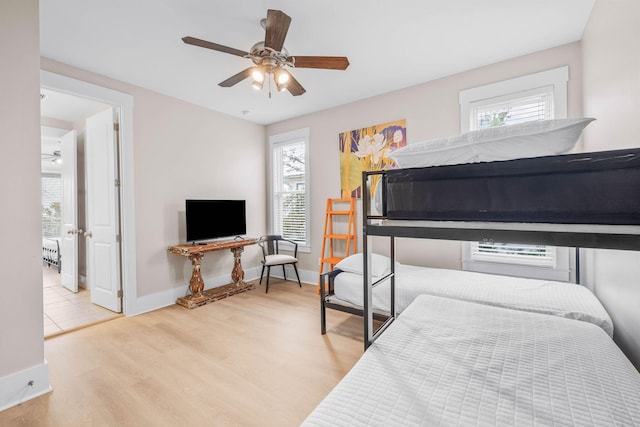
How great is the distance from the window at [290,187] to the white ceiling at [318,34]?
4.52 ft

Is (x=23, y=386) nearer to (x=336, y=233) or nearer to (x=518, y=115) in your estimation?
(x=336, y=233)

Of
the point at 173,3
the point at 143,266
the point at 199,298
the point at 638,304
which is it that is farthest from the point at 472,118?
the point at 143,266


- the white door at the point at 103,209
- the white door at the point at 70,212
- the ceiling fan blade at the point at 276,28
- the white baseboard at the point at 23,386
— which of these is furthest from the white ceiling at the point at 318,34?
the white baseboard at the point at 23,386

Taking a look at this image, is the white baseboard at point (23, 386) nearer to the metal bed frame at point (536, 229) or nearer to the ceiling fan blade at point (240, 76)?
the metal bed frame at point (536, 229)

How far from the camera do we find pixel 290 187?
4.59m

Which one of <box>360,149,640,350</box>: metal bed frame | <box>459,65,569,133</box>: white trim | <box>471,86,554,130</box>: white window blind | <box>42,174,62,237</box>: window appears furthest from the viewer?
<box>42,174,62,237</box>: window

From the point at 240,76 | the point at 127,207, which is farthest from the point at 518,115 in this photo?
the point at 127,207

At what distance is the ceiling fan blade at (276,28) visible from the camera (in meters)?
1.72

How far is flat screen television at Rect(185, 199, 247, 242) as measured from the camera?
357 cm

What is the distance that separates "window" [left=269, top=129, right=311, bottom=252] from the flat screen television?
26.8 inches

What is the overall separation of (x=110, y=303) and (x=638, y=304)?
4512mm

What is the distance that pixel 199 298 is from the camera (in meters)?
3.47

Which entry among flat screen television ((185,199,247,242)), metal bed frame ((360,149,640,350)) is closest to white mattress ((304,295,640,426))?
metal bed frame ((360,149,640,350))

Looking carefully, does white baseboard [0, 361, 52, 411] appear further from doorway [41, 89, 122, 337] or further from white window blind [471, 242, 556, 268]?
white window blind [471, 242, 556, 268]
